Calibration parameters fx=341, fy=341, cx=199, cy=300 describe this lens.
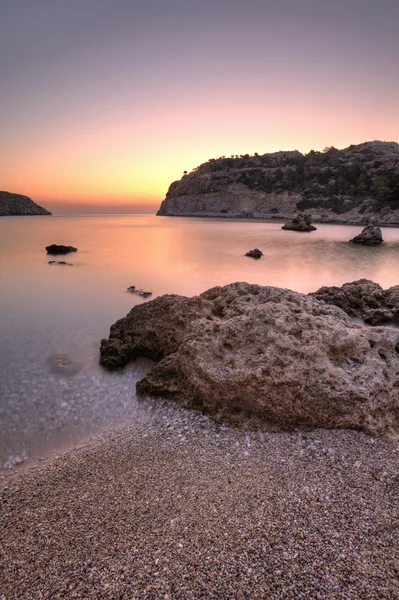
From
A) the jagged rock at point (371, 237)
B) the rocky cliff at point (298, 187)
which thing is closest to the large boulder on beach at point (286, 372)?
the jagged rock at point (371, 237)

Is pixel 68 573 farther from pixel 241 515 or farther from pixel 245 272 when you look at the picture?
pixel 245 272

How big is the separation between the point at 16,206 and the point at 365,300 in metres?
150

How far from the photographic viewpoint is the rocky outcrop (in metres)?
129

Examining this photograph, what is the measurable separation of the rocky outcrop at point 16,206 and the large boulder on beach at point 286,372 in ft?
470

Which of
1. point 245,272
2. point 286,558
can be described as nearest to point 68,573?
point 286,558

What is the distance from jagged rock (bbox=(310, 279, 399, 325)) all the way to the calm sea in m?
4.96

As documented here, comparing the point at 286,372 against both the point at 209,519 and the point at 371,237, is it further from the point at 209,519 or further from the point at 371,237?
the point at 371,237

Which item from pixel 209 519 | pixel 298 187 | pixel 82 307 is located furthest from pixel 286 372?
pixel 298 187

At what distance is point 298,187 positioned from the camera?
89.5m

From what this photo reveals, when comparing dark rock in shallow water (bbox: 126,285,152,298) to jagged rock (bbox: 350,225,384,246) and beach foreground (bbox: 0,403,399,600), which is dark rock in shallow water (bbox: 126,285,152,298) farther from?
jagged rock (bbox: 350,225,384,246)

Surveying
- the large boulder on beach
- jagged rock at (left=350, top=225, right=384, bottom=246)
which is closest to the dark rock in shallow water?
the large boulder on beach

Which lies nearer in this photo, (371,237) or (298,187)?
(371,237)

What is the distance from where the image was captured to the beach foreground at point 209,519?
7.81ft

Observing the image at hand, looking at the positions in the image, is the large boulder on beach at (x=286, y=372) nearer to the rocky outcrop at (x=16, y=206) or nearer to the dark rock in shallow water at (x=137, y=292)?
the dark rock in shallow water at (x=137, y=292)
